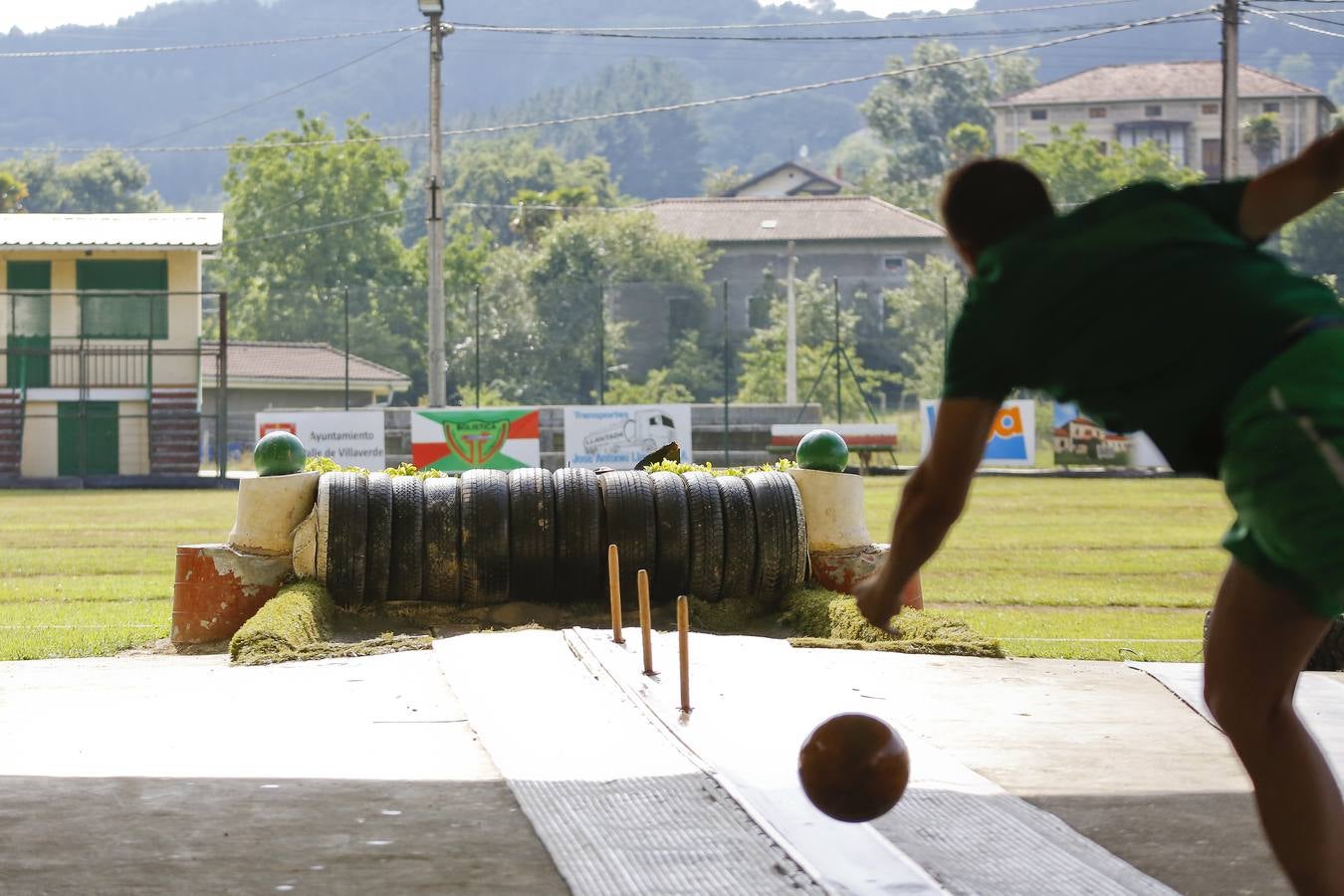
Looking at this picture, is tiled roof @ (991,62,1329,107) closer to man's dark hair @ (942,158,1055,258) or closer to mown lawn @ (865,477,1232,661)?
mown lawn @ (865,477,1232,661)

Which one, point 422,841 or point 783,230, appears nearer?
point 422,841

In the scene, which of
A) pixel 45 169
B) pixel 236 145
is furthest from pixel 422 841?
pixel 45 169

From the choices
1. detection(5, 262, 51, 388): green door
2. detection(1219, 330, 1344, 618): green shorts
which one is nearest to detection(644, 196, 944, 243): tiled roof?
detection(5, 262, 51, 388): green door

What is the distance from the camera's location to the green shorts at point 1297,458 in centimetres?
336

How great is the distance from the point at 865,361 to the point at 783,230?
11162 millimetres

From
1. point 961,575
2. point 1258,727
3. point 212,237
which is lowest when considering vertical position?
point 961,575

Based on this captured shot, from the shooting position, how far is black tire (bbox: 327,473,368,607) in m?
11.3

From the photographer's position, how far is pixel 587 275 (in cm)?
8188

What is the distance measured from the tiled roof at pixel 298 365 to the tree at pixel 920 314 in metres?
19.7

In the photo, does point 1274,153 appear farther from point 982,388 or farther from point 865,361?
point 982,388

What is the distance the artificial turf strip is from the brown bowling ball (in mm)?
5698

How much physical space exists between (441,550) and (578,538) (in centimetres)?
87

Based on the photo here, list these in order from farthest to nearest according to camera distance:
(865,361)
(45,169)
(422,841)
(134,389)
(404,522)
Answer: (45,169) → (865,361) → (134,389) → (404,522) → (422,841)

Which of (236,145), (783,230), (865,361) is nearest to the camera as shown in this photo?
(236,145)
